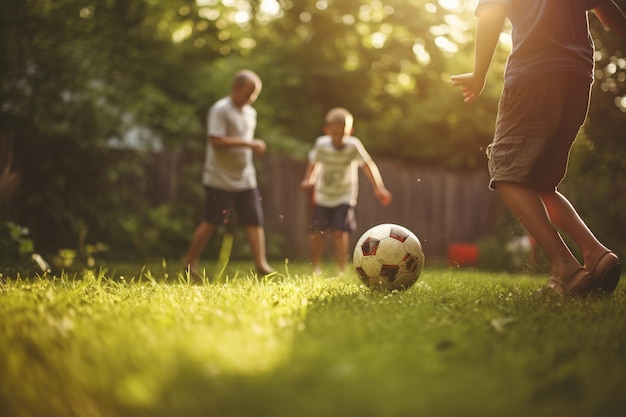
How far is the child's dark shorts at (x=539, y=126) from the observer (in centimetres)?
330

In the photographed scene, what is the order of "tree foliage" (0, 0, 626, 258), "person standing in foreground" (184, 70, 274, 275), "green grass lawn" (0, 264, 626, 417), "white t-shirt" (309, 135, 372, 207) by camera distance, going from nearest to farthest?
"green grass lawn" (0, 264, 626, 417)
"person standing in foreground" (184, 70, 274, 275)
"white t-shirt" (309, 135, 372, 207)
"tree foliage" (0, 0, 626, 258)

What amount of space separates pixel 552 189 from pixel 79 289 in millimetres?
2789

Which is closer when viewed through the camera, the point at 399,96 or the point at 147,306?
the point at 147,306

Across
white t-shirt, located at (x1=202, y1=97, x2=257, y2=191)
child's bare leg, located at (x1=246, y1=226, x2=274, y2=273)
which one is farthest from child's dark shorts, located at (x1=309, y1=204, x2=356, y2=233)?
white t-shirt, located at (x1=202, y1=97, x2=257, y2=191)

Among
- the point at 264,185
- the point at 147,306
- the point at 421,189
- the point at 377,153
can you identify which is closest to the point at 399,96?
the point at 377,153

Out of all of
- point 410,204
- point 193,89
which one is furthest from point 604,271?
point 193,89

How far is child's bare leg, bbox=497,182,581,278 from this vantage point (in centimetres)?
332

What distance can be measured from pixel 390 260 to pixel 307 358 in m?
1.96

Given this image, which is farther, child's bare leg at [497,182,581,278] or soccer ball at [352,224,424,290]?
soccer ball at [352,224,424,290]

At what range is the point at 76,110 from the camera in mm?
8203

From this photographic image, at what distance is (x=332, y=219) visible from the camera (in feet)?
20.7

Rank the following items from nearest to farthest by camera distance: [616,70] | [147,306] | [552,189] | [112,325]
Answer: [112,325] → [147,306] → [552,189] → [616,70]

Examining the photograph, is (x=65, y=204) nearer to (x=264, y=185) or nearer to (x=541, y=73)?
(x=264, y=185)

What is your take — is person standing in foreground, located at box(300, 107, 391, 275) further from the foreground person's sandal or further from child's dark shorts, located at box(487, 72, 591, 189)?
the foreground person's sandal
